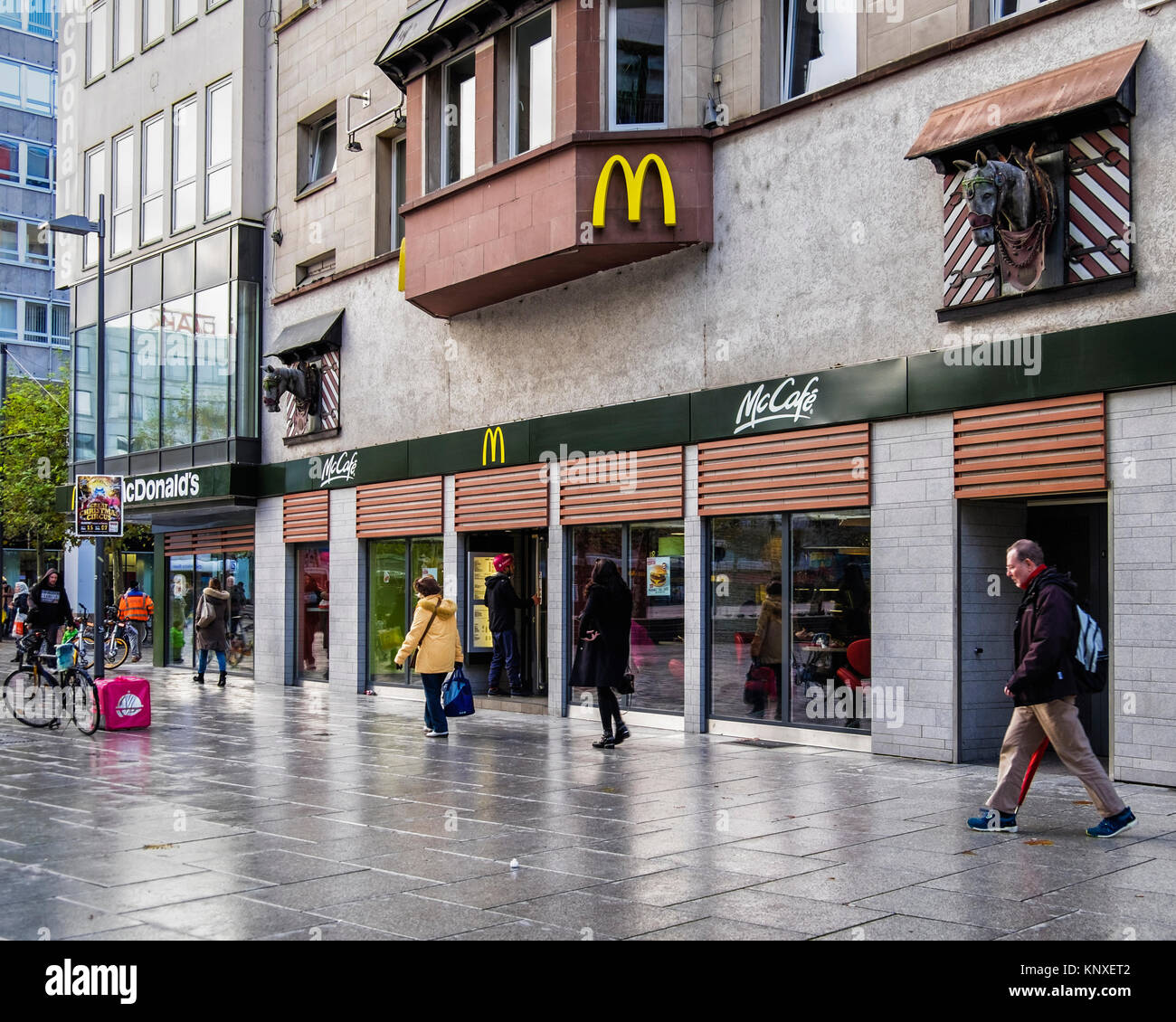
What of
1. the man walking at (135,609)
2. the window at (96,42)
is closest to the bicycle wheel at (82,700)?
the man walking at (135,609)

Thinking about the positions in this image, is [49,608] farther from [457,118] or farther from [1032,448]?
[1032,448]

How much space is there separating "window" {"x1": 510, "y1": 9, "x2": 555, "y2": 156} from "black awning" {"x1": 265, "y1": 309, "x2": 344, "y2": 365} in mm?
5984

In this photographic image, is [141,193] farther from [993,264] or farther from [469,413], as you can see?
[993,264]

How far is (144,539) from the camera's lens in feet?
146

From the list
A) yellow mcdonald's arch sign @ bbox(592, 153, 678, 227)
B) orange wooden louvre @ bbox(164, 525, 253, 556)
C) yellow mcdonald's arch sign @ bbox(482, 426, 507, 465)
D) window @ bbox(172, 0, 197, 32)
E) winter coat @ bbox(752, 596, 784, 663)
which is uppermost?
window @ bbox(172, 0, 197, 32)

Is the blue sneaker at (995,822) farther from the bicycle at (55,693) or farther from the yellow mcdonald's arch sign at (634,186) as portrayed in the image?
the bicycle at (55,693)

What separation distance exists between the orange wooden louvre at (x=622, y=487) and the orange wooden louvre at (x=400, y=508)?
3186 mm

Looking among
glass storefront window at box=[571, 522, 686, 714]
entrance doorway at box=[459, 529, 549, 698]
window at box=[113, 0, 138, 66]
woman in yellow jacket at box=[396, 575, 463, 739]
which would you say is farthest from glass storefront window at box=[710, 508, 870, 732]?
window at box=[113, 0, 138, 66]

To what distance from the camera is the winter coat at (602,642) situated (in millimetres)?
13266

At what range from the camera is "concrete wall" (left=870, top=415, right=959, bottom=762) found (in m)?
12.1

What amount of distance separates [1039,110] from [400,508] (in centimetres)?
1171

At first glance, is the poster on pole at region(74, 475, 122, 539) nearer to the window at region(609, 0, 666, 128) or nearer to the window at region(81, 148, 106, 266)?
the window at region(609, 0, 666, 128)

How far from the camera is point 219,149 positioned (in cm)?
2475
